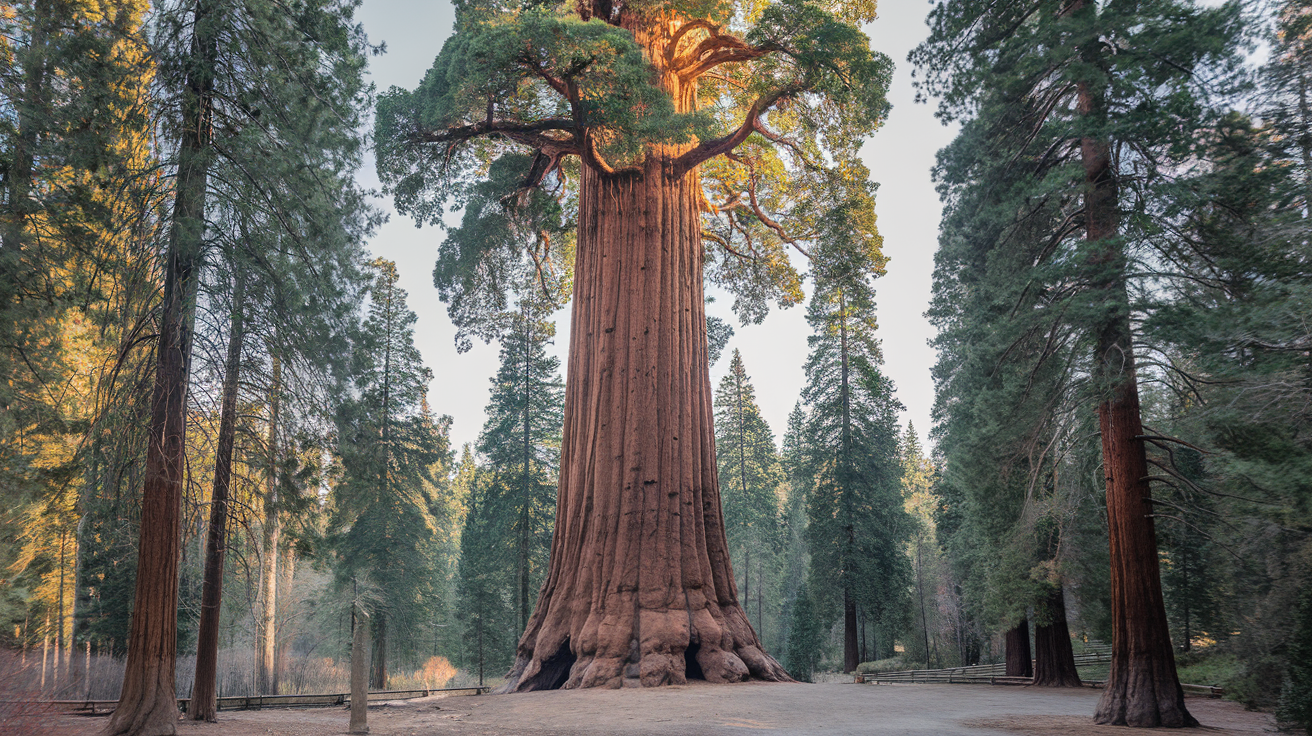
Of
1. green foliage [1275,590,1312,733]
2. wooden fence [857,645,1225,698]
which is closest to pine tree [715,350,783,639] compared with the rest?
wooden fence [857,645,1225,698]

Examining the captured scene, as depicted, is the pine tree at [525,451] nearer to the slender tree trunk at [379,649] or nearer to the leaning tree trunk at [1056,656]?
the slender tree trunk at [379,649]

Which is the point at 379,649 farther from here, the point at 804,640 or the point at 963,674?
the point at 963,674

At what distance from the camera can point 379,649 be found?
74.4 feet

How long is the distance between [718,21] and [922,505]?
201 feet

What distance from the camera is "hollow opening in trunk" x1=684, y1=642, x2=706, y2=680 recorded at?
1018 centimetres

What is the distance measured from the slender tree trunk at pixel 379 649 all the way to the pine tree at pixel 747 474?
21.1 metres

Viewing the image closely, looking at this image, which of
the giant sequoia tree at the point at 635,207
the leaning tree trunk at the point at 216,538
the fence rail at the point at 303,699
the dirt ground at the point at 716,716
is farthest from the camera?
the fence rail at the point at 303,699

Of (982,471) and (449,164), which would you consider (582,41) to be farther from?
(982,471)

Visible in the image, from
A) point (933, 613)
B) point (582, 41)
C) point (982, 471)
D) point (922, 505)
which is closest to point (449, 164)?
point (582, 41)

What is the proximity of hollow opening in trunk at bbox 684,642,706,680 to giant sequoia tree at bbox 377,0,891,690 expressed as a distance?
4cm

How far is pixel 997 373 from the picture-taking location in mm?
11102

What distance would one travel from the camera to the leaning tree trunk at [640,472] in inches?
403

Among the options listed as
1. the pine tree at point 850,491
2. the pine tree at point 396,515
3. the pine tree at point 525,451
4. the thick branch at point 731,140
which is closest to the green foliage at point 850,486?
the pine tree at point 850,491

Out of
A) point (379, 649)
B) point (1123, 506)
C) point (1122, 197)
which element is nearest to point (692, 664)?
point (1123, 506)
